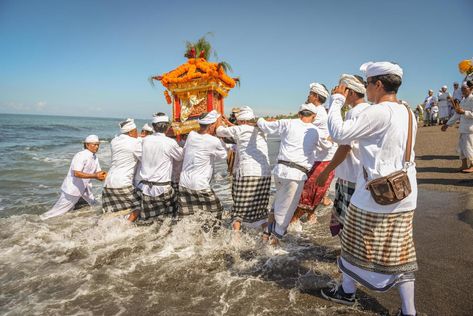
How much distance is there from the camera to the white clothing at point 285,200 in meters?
3.74

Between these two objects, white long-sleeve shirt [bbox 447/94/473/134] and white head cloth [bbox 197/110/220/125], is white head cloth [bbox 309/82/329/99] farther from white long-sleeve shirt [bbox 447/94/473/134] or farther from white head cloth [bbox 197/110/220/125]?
white long-sleeve shirt [bbox 447/94/473/134]

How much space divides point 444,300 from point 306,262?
4.41ft

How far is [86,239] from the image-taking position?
178 inches

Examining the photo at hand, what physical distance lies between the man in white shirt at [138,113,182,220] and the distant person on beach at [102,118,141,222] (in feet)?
→ 0.88

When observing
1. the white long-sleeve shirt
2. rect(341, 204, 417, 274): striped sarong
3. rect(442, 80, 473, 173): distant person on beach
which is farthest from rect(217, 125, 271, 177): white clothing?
the white long-sleeve shirt

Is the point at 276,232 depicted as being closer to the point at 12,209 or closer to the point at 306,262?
the point at 306,262

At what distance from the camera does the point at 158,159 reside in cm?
462

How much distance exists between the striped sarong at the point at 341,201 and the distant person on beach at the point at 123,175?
3.09 m

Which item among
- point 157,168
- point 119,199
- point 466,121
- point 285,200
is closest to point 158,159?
point 157,168

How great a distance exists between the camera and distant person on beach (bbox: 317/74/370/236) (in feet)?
9.27

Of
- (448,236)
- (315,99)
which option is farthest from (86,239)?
(448,236)

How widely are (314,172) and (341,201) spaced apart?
1.28m

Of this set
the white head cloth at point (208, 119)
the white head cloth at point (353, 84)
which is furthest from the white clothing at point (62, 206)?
the white head cloth at point (353, 84)

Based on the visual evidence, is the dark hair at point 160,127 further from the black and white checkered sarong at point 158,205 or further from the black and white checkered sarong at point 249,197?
the black and white checkered sarong at point 249,197
